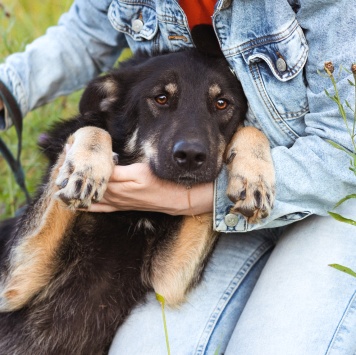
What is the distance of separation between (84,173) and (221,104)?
0.81 m

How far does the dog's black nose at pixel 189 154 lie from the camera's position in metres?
2.69

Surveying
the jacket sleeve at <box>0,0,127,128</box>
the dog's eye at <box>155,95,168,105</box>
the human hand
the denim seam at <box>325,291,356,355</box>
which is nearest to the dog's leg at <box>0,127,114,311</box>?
the human hand

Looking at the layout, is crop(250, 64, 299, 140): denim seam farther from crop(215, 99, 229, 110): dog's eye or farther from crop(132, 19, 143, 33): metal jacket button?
crop(132, 19, 143, 33): metal jacket button

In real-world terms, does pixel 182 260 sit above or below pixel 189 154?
below

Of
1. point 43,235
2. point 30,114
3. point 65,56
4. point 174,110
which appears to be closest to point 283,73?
point 174,110

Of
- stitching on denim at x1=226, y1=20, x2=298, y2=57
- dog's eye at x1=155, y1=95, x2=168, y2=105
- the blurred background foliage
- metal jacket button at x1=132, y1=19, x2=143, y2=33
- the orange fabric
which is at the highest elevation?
the orange fabric

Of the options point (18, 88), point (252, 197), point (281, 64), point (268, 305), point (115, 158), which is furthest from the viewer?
point (18, 88)

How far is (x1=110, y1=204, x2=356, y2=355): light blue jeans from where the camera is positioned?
8.45ft

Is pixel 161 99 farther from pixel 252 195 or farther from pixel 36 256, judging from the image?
pixel 36 256

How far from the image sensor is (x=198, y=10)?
299cm

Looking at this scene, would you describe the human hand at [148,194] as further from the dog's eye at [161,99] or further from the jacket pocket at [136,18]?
the jacket pocket at [136,18]

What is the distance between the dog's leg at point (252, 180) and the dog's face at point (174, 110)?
0.48 feet

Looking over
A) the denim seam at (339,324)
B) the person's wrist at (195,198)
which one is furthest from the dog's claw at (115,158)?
the denim seam at (339,324)

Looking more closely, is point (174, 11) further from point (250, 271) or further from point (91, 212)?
point (250, 271)
